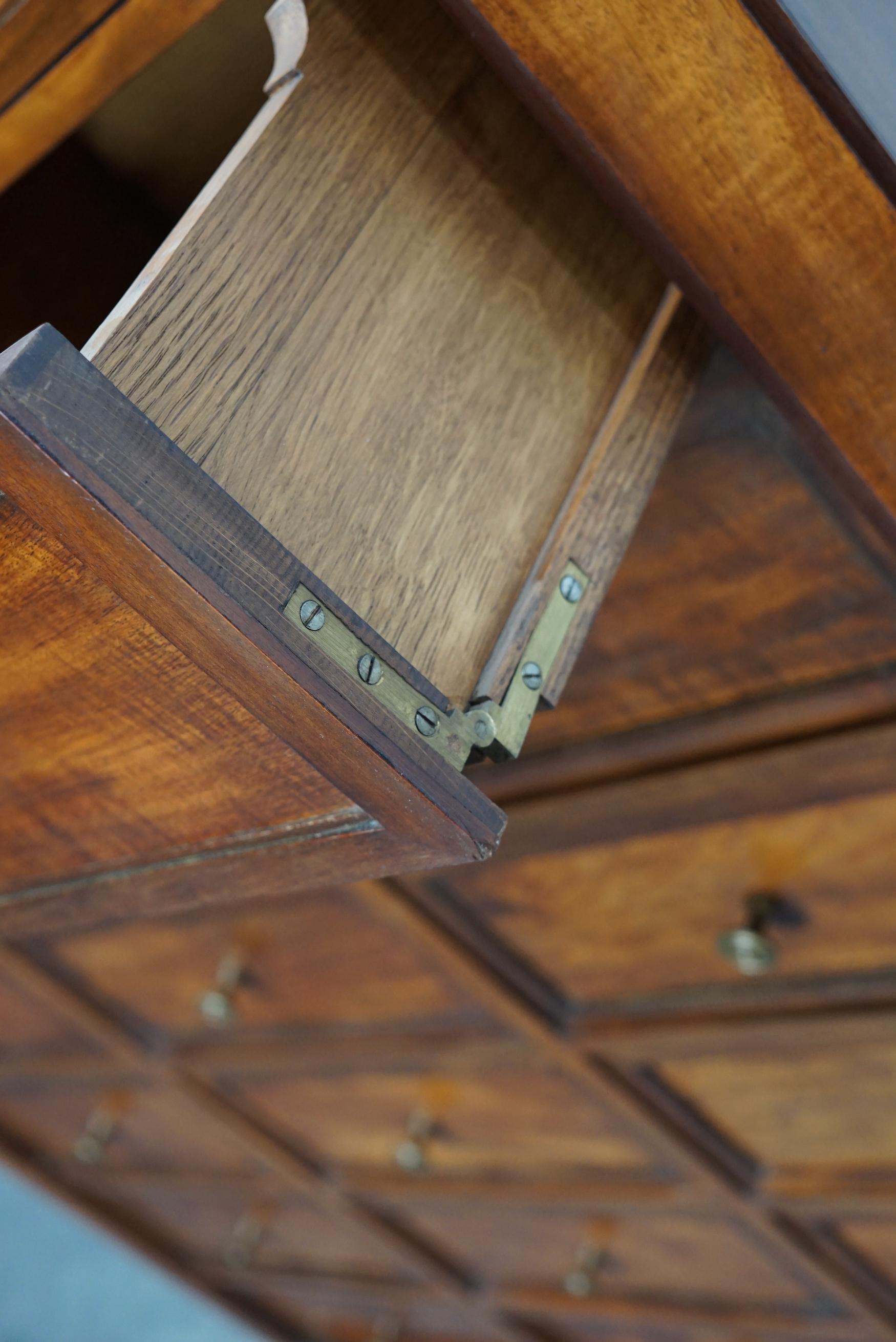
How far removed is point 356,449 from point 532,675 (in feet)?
0.33

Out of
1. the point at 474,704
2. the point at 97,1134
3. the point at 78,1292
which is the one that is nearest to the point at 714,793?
the point at 474,704

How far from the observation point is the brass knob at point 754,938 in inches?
32.3

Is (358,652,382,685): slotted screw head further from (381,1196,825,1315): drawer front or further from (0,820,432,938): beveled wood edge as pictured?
(381,1196,825,1315): drawer front

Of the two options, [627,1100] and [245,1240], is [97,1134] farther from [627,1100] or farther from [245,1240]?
[627,1100]

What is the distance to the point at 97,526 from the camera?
0.33m

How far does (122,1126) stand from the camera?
155cm

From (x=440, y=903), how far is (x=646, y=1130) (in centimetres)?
29

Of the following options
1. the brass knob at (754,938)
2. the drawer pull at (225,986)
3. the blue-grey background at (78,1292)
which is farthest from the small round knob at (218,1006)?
the blue-grey background at (78,1292)

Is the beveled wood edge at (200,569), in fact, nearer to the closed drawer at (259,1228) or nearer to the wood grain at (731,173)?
the wood grain at (731,173)

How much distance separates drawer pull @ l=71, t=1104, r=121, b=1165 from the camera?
5.06 ft

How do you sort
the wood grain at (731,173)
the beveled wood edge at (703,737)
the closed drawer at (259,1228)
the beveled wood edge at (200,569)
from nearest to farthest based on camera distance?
the beveled wood edge at (200,569) < the wood grain at (731,173) < the beveled wood edge at (703,737) < the closed drawer at (259,1228)

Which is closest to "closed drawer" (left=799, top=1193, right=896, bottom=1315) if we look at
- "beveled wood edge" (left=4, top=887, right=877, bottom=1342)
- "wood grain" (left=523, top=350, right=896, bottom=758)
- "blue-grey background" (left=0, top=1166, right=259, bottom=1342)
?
"beveled wood edge" (left=4, top=887, right=877, bottom=1342)

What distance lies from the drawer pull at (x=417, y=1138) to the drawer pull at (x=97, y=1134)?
46 centimetres

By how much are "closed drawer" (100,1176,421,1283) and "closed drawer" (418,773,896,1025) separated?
0.68 meters
